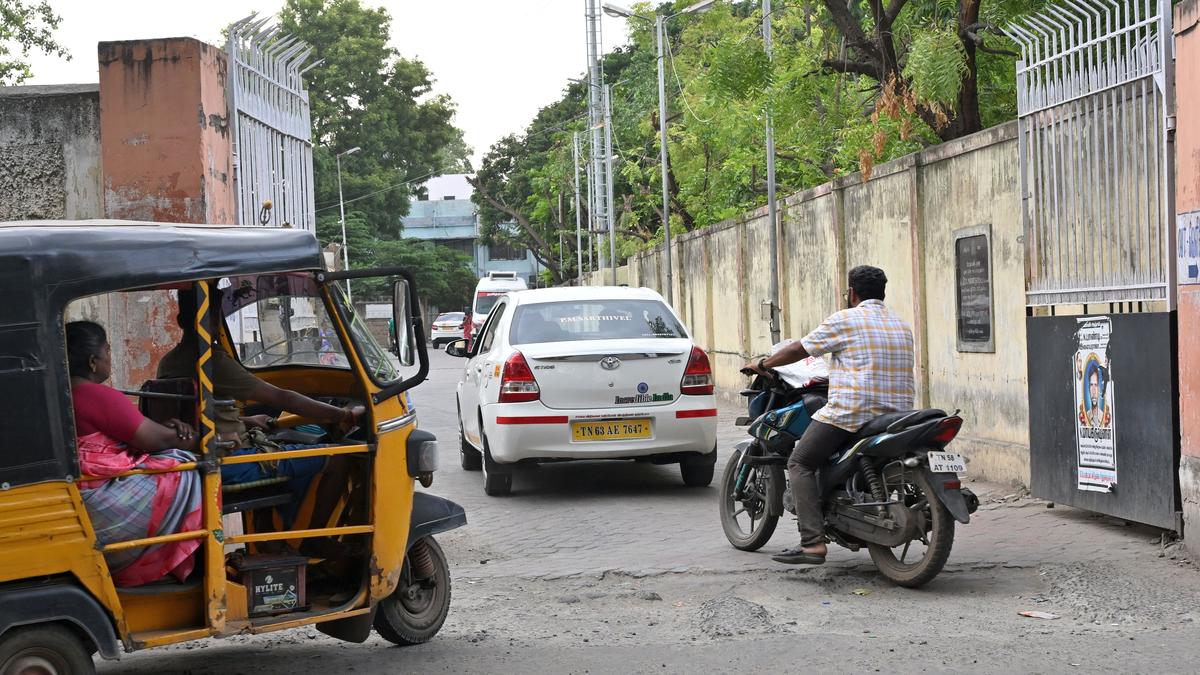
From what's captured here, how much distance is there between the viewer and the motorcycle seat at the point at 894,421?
6.98m

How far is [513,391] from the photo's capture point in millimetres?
10547

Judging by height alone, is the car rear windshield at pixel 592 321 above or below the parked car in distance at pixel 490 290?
below

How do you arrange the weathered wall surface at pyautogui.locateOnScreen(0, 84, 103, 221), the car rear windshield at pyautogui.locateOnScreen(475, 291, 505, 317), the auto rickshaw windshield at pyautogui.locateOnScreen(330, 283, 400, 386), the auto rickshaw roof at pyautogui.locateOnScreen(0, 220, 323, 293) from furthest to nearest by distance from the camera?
1. the car rear windshield at pyautogui.locateOnScreen(475, 291, 505, 317)
2. the weathered wall surface at pyautogui.locateOnScreen(0, 84, 103, 221)
3. the auto rickshaw windshield at pyautogui.locateOnScreen(330, 283, 400, 386)
4. the auto rickshaw roof at pyautogui.locateOnScreen(0, 220, 323, 293)

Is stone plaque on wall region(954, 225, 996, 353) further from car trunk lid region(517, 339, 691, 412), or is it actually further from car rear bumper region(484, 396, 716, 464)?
car trunk lid region(517, 339, 691, 412)

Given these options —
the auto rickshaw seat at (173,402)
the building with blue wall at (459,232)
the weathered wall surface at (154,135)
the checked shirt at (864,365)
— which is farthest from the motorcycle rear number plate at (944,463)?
the building with blue wall at (459,232)

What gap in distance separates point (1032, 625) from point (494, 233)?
6024 cm

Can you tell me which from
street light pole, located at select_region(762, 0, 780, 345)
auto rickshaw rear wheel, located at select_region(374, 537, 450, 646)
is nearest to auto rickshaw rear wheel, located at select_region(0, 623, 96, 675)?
auto rickshaw rear wheel, located at select_region(374, 537, 450, 646)

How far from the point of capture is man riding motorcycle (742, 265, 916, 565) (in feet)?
23.9

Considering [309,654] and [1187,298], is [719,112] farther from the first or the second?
[309,654]

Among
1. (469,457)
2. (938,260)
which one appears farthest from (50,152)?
(938,260)

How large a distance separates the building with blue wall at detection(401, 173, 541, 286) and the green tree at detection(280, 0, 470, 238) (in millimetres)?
15662

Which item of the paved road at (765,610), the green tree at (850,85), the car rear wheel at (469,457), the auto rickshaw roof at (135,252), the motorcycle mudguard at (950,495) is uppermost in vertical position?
the green tree at (850,85)

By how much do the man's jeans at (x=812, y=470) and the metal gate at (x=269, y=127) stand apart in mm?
3584

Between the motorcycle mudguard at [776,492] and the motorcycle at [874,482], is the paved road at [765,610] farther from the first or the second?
the motorcycle mudguard at [776,492]
